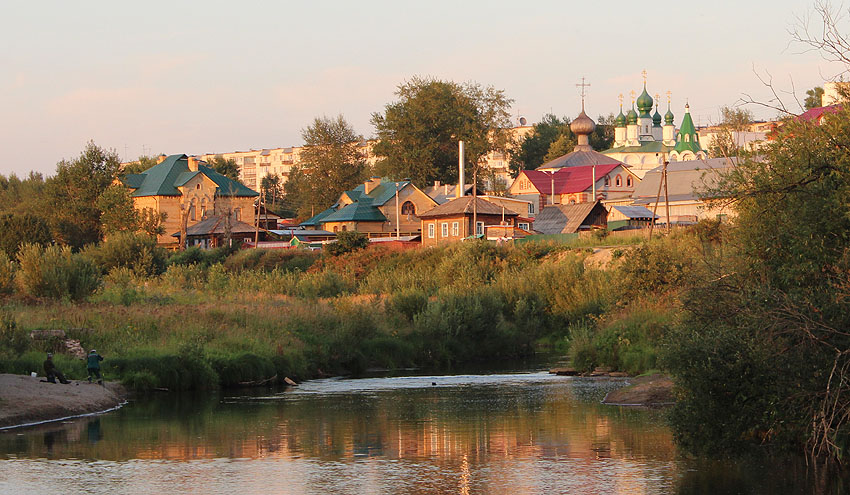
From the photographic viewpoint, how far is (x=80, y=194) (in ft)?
325

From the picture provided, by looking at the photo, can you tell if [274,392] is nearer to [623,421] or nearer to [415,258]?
[623,421]

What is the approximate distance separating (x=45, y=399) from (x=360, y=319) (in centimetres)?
1725

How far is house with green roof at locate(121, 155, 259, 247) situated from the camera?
3878 inches

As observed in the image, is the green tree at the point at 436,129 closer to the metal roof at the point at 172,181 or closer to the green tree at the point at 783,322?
the metal roof at the point at 172,181

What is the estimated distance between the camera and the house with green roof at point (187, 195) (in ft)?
323

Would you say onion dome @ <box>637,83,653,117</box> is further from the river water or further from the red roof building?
the river water

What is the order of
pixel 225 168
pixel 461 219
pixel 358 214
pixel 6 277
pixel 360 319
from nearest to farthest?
pixel 360 319, pixel 6 277, pixel 461 219, pixel 358 214, pixel 225 168

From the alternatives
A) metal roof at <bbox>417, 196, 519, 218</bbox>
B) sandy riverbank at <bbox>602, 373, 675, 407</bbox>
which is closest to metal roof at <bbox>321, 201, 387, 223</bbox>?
metal roof at <bbox>417, 196, 519, 218</bbox>

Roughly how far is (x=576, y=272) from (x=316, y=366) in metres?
19.1

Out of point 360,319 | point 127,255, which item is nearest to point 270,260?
point 127,255

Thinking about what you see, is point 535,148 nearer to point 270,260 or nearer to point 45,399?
point 270,260

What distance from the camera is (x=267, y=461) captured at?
67.4 ft

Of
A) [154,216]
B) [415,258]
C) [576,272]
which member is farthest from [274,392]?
[154,216]

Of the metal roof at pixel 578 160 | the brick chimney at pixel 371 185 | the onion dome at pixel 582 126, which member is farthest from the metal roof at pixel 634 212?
the onion dome at pixel 582 126
